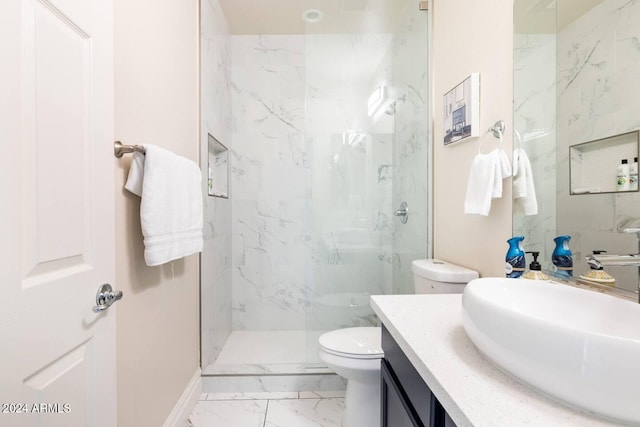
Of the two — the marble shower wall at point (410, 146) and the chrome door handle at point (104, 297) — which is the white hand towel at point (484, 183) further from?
the chrome door handle at point (104, 297)

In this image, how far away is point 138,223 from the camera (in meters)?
1.09

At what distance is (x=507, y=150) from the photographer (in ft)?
3.84

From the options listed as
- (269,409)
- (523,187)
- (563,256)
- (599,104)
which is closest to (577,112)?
(599,104)

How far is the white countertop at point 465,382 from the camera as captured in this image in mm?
400

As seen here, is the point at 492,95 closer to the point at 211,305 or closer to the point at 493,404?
the point at 493,404

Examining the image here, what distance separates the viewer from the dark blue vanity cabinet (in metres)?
0.55

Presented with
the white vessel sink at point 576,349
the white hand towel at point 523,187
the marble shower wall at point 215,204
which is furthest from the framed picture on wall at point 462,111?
the marble shower wall at point 215,204

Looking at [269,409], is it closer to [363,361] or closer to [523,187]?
[363,361]

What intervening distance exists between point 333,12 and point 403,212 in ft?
4.99

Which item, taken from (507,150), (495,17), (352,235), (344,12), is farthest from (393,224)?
(344,12)

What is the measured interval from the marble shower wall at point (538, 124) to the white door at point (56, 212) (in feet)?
4.45

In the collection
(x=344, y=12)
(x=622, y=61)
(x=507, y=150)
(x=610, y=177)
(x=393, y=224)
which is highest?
(x=344, y=12)

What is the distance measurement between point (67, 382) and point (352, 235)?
165 centimetres

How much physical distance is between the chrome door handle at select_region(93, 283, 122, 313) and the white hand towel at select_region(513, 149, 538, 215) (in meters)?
1.39
